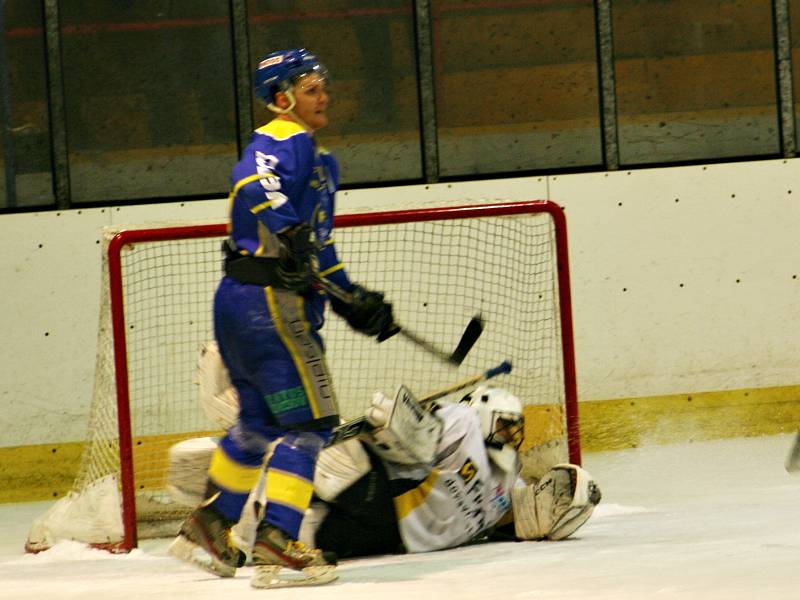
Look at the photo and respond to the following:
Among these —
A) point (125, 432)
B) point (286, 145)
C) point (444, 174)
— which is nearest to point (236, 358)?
point (286, 145)

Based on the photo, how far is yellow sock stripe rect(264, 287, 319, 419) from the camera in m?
3.57

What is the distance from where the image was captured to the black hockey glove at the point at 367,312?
3.71 metres

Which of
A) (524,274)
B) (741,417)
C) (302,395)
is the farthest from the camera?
(741,417)

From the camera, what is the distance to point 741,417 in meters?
6.01

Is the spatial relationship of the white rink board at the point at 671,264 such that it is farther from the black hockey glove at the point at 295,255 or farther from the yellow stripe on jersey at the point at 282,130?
the black hockey glove at the point at 295,255

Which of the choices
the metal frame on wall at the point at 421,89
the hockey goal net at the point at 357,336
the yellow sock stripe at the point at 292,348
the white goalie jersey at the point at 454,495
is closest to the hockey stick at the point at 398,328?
the yellow sock stripe at the point at 292,348

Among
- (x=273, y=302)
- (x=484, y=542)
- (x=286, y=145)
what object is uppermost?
(x=286, y=145)

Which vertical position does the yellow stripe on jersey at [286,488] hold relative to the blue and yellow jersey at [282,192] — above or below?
below

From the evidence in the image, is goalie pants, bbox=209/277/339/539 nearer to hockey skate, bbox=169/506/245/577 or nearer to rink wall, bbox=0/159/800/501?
hockey skate, bbox=169/506/245/577

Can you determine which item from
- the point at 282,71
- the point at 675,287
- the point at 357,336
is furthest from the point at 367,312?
the point at 675,287

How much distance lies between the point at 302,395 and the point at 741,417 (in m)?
2.94

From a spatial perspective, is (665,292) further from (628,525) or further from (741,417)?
(628,525)

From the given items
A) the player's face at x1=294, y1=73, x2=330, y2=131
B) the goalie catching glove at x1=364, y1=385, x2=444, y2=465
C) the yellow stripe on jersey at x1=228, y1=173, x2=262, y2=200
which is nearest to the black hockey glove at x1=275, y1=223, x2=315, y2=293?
the yellow stripe on jersey at x1=228, y1=173, x2=262, y2=200

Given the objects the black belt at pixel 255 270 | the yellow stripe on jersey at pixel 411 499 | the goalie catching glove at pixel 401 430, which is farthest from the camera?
the yellow stripe on jersey at pixel 411 499
